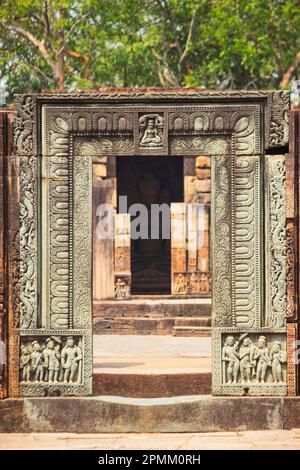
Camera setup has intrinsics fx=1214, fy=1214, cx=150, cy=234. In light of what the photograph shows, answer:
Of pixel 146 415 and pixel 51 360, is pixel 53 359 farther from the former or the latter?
pixel 146 415

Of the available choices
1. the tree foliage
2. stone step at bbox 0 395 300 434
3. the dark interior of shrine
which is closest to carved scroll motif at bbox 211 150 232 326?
stone step at bbox 0 395 300 434

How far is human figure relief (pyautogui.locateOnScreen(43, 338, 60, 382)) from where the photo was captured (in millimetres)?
10859

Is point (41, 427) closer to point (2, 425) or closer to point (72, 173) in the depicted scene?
point (2, 425)

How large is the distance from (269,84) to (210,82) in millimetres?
1753

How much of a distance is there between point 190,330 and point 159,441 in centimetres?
957

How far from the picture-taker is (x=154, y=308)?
20938 mm

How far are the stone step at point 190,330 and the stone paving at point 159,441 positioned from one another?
29.5ft

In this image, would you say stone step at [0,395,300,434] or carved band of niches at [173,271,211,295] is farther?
carved band of niches at [173,271,211,295]

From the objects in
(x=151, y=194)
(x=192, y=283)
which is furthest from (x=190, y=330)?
(x=151, y=194)

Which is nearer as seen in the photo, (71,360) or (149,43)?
(71,360)

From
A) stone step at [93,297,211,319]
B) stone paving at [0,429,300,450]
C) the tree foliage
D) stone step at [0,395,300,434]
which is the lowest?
stone paving at [0,429,300,450]

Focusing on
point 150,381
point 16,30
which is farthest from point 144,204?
point 150,381

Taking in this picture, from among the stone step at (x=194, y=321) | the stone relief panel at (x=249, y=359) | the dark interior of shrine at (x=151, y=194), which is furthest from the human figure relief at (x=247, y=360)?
the dark interior of shrine at (x=151, y=194)

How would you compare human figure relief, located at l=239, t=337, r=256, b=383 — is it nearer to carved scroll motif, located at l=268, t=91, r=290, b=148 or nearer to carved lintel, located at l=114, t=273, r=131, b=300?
Result: carved scroll motif, located at l=268, t=91, r=290, b=148
